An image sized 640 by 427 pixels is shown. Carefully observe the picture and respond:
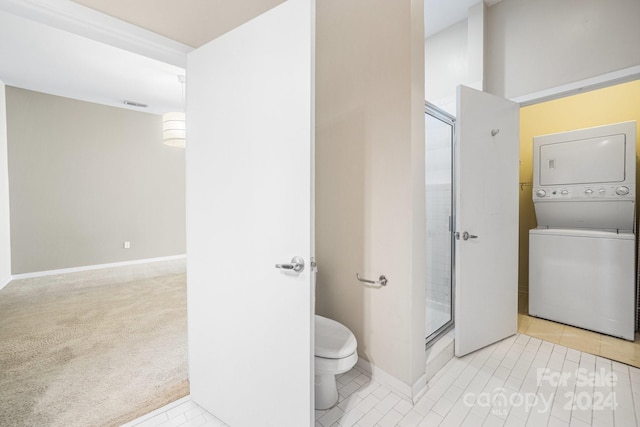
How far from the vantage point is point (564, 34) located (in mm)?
2318

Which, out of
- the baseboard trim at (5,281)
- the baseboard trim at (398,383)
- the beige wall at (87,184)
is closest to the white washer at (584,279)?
the baseboard trim at (398,383)

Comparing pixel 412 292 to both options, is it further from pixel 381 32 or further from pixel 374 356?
pixel 381 32

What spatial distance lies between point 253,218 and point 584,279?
298 centimetres

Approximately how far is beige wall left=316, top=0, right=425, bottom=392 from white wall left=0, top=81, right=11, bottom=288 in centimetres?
449

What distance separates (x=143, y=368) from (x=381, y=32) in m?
2.74

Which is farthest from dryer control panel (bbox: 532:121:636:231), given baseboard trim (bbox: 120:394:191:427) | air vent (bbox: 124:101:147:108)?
air vent (bbox: 124:101:147:108)

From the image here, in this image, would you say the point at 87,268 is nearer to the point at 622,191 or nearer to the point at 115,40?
the point at 115,40

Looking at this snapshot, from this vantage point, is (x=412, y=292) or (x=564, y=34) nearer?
(x=412, y=292)

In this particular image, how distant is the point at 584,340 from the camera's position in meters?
2.37

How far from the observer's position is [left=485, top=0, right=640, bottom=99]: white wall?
2.09 meters

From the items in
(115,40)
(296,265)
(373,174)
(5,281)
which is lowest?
(5,281)

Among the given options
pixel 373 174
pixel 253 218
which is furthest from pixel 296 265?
pixel 373 174

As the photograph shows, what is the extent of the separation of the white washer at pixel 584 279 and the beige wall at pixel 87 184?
18.5 feet

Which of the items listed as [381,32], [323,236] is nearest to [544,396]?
[323,236]
